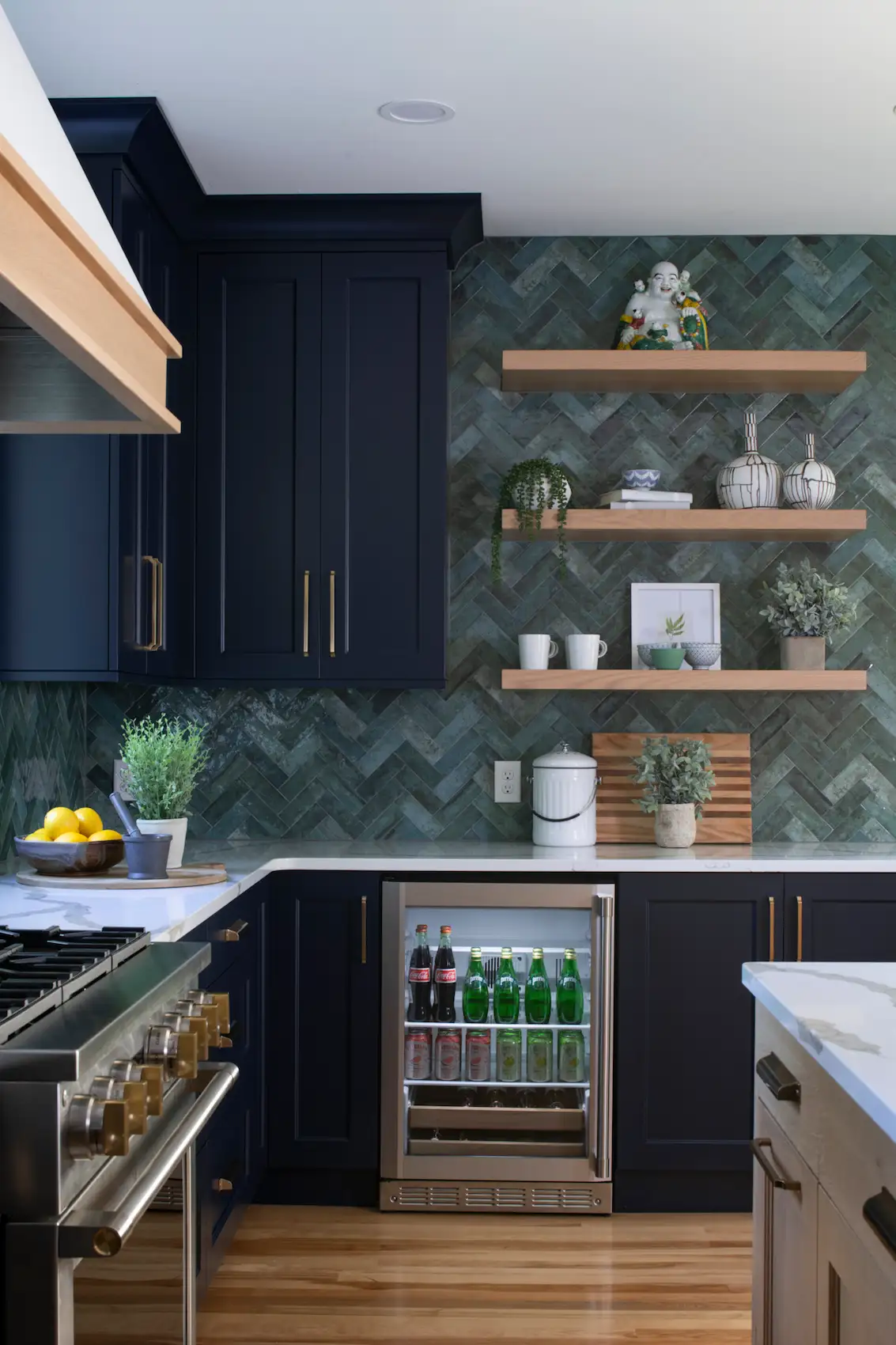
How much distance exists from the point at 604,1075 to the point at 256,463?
1896mm

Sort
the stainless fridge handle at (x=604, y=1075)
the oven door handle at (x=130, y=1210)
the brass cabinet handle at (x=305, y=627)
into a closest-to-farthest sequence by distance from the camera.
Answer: the oven door handle at (x=130, y=1210) → the stainless fridge handle at (x=604, y=1075) → the brass cabinet handle at (x=305, y=627)

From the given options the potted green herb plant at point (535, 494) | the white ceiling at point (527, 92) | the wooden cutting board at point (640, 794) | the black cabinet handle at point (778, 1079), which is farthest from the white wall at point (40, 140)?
the wooden cutting board at point (640, 794)

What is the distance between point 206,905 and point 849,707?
7.26 feet

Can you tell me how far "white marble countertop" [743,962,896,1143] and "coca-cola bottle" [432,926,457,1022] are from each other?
145cm

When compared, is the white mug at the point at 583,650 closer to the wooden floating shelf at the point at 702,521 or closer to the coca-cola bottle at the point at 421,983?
the wooden floating shelf at the point at 702,521

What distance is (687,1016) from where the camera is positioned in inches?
129

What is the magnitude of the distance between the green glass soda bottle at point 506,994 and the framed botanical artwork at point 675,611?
101 centimetres

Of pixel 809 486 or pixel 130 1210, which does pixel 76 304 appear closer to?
pixel 130 1210

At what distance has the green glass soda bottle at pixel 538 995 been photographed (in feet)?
11.0

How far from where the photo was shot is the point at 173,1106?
5.86ft

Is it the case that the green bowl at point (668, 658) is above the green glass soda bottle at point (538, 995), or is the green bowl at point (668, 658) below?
above

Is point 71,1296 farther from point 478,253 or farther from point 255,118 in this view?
point 478,253

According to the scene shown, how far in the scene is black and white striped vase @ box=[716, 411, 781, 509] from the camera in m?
3.68

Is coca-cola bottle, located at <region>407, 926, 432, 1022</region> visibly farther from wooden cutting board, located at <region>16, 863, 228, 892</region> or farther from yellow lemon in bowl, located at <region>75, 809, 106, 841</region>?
yellow lemon in bowl, located at <region>75, 809, 106, 841</region>
